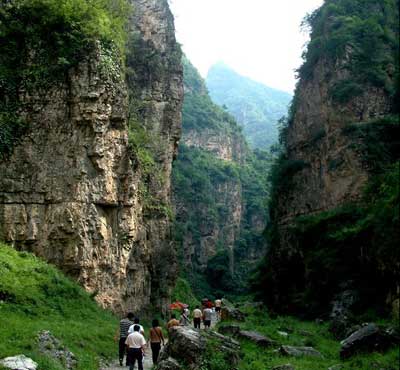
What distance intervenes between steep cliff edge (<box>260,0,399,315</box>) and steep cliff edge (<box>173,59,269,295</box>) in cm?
2632

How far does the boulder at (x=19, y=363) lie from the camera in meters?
10.5

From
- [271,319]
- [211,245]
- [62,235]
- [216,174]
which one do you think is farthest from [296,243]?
[216,174]

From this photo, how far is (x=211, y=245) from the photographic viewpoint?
77188mm

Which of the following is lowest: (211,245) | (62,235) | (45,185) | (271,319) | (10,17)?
(211,245)

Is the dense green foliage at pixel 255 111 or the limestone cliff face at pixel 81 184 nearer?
the limestone cliff face at pixel 81 184

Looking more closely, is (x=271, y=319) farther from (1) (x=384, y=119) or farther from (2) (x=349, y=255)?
(1) (x=384, y=119)

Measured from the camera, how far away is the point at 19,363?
10742 millimetres

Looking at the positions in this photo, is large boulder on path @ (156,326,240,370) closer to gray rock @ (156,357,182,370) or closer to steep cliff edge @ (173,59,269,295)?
gray rock @ (156,357,182,370)

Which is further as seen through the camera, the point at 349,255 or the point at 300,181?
the point at 300,181

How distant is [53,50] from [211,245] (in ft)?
194

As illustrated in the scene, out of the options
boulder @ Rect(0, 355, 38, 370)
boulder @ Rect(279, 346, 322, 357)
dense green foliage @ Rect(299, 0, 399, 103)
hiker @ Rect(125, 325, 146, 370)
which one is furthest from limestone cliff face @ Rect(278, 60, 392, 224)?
boulder @ Rect(0, 355, 38, 370)

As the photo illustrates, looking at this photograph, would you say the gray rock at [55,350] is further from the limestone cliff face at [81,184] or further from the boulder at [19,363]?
the limestone cliff face at [81,184]

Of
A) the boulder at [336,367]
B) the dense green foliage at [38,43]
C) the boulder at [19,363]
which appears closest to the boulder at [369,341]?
the boulder at [336,367]

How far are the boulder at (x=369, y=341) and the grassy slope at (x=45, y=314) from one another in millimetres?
6614
